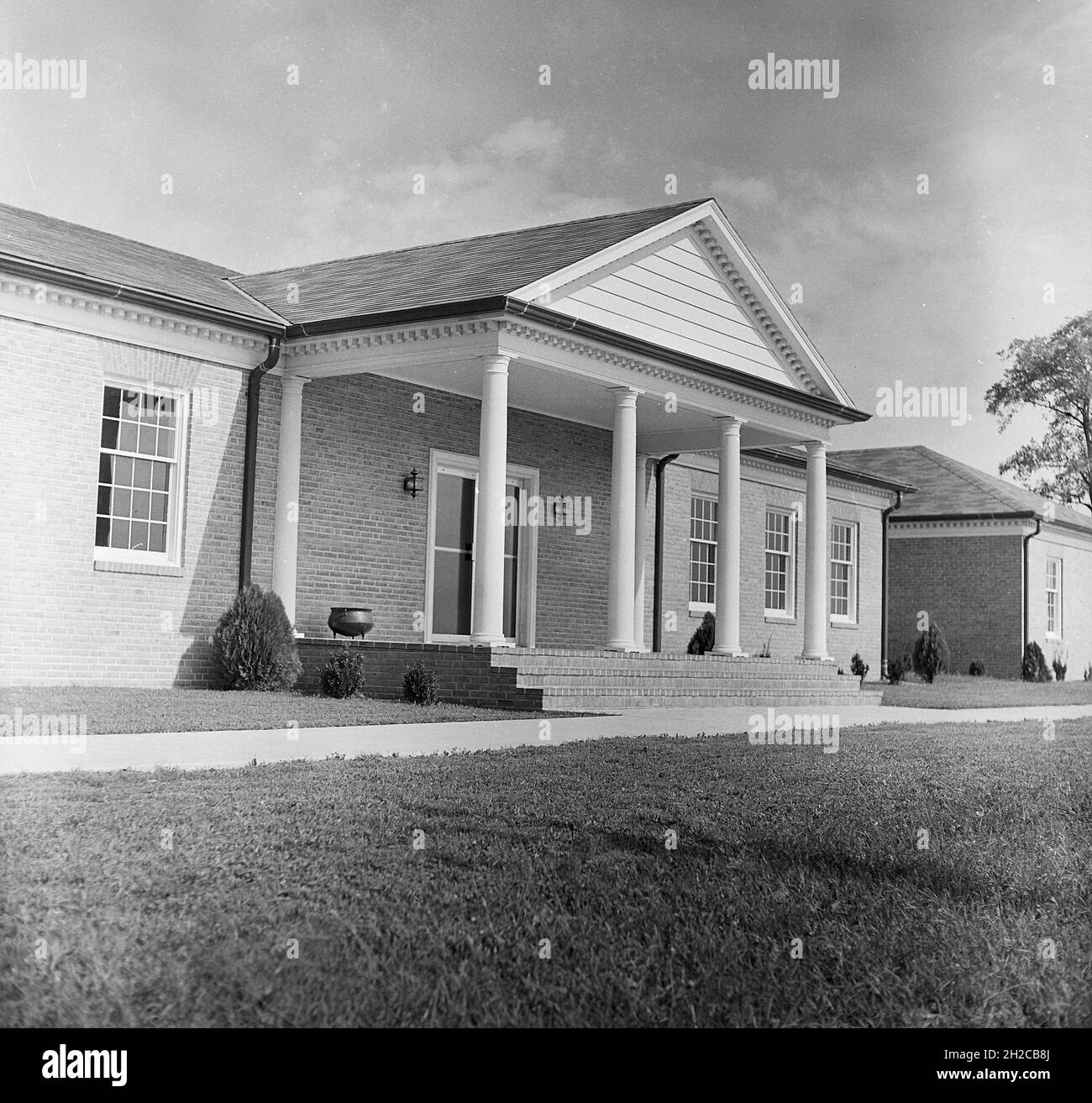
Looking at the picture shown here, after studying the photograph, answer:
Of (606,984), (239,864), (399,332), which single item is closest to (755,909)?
(606,984)

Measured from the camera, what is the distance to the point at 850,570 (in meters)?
25.7

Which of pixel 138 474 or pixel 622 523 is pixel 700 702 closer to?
pixel 622 523

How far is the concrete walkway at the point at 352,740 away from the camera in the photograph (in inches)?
288

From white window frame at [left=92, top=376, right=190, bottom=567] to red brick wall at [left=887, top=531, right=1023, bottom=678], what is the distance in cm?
2047

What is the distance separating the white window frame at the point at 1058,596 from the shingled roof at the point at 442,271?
19.0 metres

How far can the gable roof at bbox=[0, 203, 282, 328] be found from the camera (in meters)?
12.6

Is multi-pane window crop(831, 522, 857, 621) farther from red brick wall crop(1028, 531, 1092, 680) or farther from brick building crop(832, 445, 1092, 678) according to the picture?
red brick wall crop(1028, 531, 1092, 680)

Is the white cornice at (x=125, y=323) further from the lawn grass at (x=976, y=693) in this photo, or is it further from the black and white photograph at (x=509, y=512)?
the lawn grass at (x=976, y=693)

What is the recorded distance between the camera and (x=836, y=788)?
757cm

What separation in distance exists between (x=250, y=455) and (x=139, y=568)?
1945mm

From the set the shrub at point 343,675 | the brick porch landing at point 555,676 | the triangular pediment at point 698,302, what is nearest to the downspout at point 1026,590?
the triangular pediment at point 698,302

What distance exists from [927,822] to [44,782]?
459cm

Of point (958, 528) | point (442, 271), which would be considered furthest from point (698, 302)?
point (958, 528)

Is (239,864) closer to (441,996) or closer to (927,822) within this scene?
(441,996)
